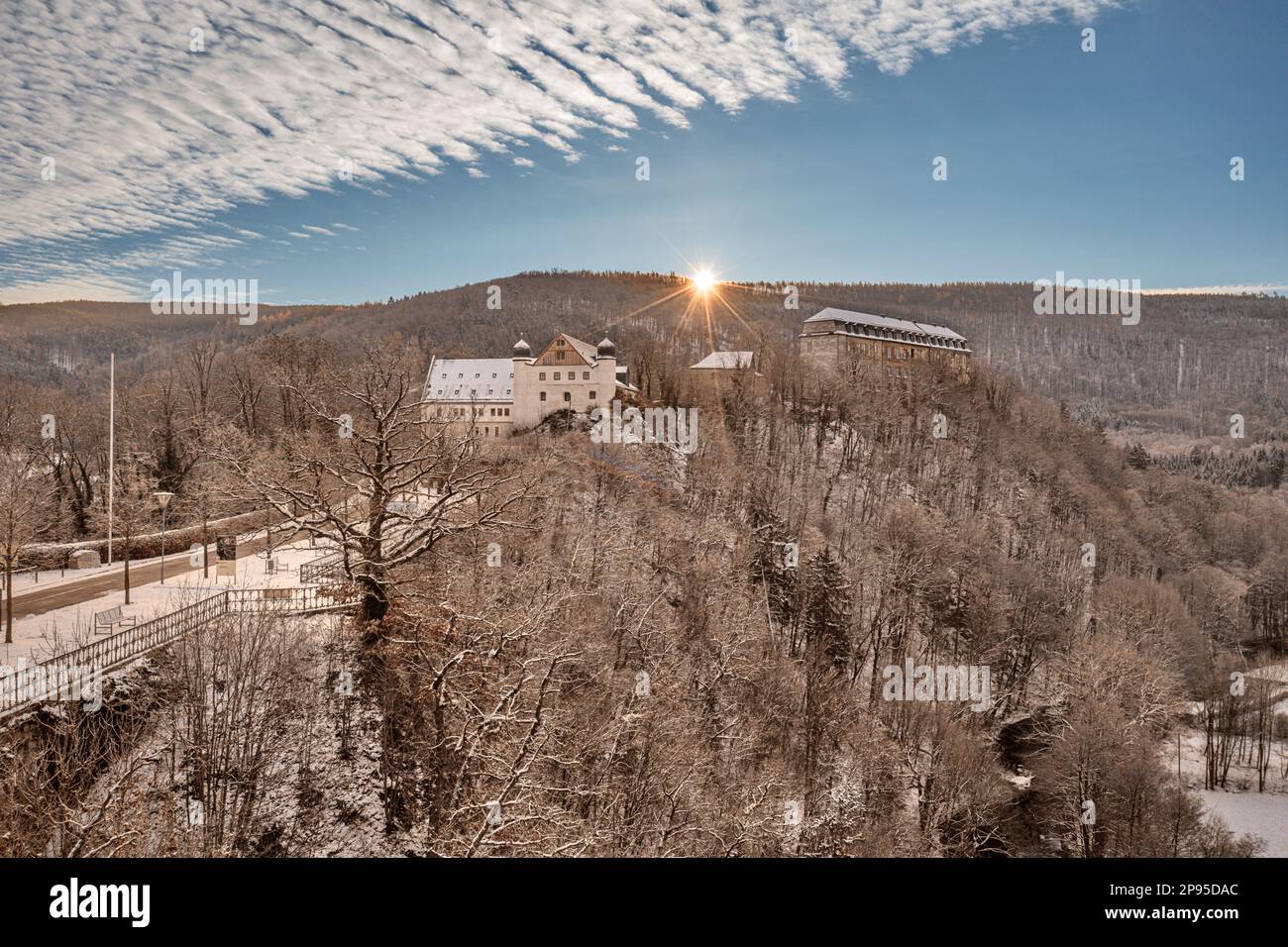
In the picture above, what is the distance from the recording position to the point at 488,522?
864 inches

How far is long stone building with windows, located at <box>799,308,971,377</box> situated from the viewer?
95812mm

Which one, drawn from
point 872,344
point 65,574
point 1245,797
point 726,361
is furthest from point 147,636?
point 872,344

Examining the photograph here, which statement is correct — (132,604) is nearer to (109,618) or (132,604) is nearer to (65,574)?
(109,618)

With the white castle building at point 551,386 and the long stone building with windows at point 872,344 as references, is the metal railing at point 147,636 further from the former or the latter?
the long stone building with windows at point 872,344

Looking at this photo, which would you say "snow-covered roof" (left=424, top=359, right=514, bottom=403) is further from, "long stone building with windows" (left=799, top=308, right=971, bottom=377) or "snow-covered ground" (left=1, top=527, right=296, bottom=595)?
"snow-covered ground" (left=1, top=527, right=296, bottom=595)

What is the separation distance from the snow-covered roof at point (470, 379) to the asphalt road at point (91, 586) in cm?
4003

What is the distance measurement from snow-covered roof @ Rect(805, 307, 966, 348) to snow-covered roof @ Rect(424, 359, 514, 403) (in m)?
46.6

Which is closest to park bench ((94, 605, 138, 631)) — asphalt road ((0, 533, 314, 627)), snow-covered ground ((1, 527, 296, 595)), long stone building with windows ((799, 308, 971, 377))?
asphalt road ((0, 533, 314, 627))

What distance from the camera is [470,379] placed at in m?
72.1

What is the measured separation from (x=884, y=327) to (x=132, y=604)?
3887 inches

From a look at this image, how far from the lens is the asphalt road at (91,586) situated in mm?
21281

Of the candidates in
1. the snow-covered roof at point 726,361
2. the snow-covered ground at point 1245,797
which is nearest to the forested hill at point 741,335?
the snow-covered roof at point 726,361
